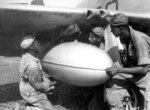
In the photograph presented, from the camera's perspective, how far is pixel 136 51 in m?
5.00

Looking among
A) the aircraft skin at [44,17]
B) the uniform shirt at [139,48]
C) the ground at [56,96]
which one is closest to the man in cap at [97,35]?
the aircraft skin at [44,17]

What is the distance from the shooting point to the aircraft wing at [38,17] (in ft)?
Answer: 19.6

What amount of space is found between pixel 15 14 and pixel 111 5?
2.57m

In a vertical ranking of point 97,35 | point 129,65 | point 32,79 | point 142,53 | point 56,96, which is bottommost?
point 56,96

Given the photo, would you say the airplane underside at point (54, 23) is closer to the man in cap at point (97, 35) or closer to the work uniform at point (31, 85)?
the man in cap at point (97, 35)

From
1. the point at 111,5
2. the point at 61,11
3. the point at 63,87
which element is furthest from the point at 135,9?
the point at 63,87

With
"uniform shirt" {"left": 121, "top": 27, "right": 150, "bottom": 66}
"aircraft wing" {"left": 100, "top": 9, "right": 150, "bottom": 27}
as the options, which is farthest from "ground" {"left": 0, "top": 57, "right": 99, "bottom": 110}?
"uniform shirt" {"left": 121, "top": 27, "right": 150, "bottom": 66}

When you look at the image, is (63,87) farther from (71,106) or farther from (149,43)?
(149,43)

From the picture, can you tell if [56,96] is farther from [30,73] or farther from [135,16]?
[135,16]

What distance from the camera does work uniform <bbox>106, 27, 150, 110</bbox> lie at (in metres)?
4.91

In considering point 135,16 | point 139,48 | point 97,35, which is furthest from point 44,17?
point 139,48

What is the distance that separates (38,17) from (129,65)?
182 cm

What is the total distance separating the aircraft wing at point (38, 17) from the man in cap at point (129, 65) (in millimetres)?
960

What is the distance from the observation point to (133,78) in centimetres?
539
